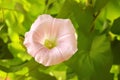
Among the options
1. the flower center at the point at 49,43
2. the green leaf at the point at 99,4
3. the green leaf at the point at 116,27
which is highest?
the green leaf at the point at 99,4

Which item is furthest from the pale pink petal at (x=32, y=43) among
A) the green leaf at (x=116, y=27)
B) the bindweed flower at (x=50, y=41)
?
the green leaf at (x=116, y=27)

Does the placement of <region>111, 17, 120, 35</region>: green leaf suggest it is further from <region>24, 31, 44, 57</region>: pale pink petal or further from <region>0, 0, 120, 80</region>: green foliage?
<region>24, 31, 44, 57</region>: pale pink petal

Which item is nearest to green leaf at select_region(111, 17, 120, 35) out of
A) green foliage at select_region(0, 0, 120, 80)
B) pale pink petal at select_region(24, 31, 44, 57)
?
green foliage at select_region(0, 0, 120, 80)

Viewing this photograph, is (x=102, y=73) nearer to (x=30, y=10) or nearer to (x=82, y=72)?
(x=82, y=72)

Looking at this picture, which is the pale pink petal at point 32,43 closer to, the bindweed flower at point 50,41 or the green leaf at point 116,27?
the bindweed flower at point 50,41
